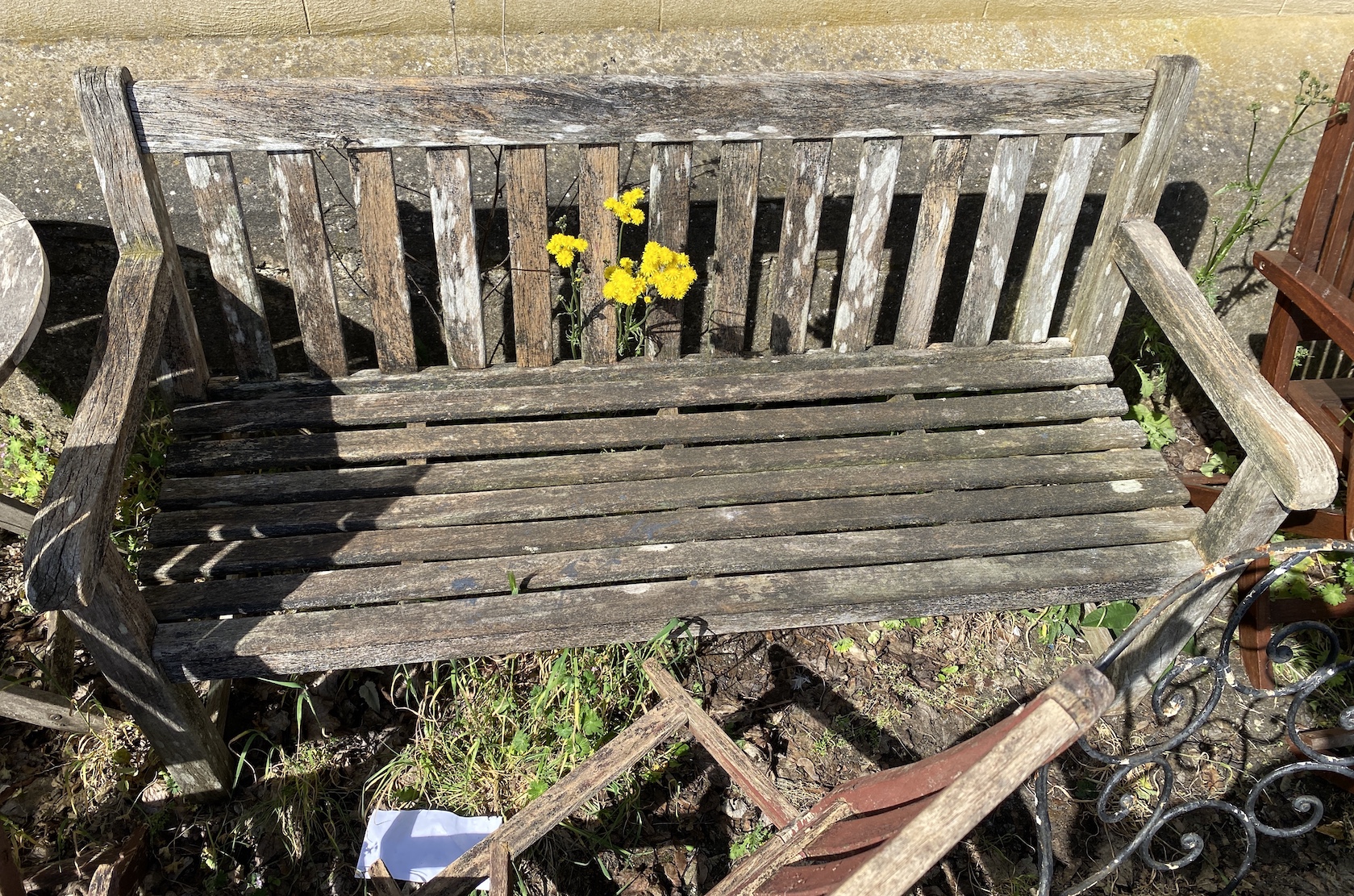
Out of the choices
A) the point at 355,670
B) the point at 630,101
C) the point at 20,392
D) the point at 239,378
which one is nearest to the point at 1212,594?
the point at 630,101

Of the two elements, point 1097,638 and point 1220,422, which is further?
point 1220,422

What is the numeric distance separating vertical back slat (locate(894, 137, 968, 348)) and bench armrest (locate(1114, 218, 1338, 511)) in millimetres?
500

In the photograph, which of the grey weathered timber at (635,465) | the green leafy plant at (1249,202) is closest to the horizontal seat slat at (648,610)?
the grey weathered timber at (635,465)

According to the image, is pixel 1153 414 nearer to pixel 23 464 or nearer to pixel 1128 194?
pixel 1128 194

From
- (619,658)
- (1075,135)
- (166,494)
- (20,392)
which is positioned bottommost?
(619,658)

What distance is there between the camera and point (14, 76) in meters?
3.00

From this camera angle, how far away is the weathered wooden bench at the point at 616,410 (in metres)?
→ 2.12

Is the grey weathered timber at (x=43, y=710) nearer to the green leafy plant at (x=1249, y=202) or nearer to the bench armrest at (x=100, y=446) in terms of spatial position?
the bench armrest at (x=100, y=446)

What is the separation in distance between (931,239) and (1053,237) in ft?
1.19

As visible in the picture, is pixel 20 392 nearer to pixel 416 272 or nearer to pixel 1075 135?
pixel 416 272

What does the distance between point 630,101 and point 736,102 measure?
255mm

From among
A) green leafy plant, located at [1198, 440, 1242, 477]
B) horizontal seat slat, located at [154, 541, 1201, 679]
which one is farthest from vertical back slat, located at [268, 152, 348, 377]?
green leafy plant, located at [1198, 440, 1242, 477]

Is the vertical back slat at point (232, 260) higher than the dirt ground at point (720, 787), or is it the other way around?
the vertical back slat at point (232, 260)

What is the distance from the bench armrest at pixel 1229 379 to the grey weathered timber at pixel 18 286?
106 inches
